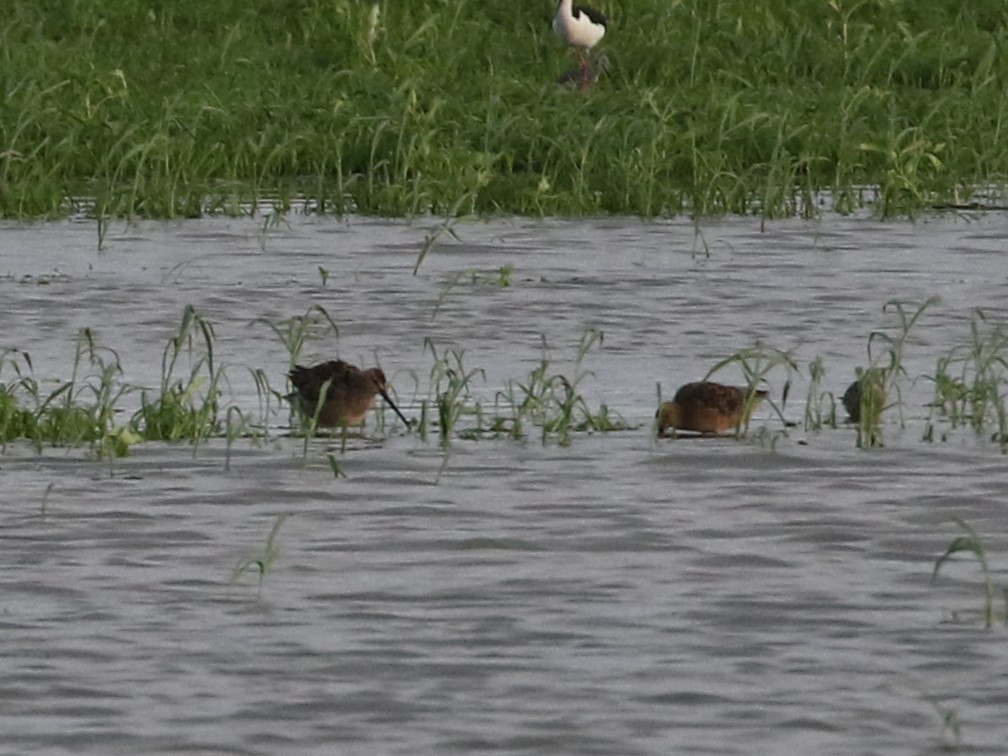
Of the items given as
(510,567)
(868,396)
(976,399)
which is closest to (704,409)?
(868,396)

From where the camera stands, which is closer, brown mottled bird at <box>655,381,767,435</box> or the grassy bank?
brown mottled bird at <box>655,381,767,435</box>

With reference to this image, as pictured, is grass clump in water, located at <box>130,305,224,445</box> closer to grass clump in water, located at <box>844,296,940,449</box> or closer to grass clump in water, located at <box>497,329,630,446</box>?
grass clump in water, located at <box>497,329,630,446</box>

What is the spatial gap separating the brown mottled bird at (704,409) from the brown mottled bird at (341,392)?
86 cm

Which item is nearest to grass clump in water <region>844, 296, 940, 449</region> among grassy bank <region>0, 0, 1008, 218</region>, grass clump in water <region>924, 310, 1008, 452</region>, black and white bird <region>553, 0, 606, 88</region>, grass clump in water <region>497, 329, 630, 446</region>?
grass clump in water <region>924, 310, 1008, 452</region>

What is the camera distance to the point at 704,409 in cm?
831

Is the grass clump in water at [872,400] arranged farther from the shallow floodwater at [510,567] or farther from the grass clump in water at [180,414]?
the grass clump in water at [180,414]

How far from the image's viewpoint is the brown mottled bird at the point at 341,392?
8352 mm

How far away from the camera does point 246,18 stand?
1883 cm

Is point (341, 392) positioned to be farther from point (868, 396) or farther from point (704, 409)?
point (868, 396)

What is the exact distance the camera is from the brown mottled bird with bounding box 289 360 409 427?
27.4ft

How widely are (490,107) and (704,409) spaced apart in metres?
6.97

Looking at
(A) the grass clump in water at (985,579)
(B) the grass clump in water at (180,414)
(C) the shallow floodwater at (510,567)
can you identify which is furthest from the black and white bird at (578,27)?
(A) the grass clump in water at (985,579)

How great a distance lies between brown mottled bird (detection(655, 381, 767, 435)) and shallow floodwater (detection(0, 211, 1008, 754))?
0.26 ft

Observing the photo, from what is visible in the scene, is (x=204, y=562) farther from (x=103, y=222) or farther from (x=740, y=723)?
(x=103, y=222)
